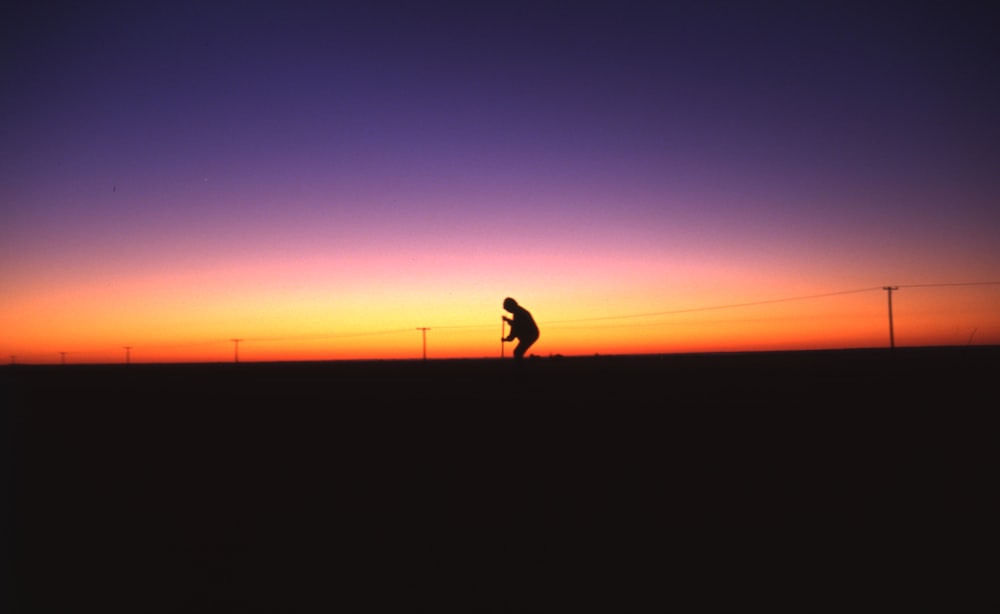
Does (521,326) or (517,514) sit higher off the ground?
(521,326)

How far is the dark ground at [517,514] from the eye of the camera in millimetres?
2676

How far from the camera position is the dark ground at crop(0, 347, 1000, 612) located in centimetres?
268

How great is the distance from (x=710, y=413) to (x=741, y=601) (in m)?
5.44

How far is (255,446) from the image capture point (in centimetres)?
624

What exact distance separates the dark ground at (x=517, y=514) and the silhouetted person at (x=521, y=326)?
5.45 m

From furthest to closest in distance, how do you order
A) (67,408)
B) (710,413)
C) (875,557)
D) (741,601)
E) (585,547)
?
(67,408)
(710,413)
(585,547)
(875,557)
(741,601)

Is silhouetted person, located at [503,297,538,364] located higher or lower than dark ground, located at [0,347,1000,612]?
higher

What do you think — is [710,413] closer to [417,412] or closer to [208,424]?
[417,412]

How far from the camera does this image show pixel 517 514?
372 cm

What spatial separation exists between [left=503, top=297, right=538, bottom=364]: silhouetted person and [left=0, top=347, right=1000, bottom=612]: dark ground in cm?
545

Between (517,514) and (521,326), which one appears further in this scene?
(521,326)

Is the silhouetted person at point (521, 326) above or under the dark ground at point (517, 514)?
above

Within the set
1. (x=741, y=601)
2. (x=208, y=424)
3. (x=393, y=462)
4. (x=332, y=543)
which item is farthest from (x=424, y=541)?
(x=208, y=424)

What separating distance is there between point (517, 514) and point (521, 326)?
368 inches
